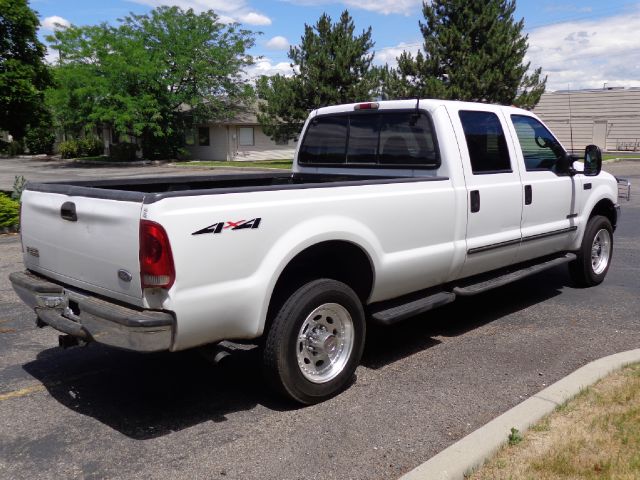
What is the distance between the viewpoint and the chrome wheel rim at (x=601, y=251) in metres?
7.43

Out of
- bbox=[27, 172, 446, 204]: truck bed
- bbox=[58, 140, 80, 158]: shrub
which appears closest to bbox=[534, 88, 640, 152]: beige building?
bbox=[58, 140, 80, 158]: shrub

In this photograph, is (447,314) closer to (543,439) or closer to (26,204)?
(543,439)

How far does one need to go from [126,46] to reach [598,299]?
33816 millimetres

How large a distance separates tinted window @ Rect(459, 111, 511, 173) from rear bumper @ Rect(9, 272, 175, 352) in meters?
3.15

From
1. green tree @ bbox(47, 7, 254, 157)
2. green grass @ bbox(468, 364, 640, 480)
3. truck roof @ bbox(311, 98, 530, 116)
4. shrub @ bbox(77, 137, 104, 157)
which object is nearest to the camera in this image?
green grass @ bbox(468, 364, 640, 480)

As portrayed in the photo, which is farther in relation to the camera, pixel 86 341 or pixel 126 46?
pixel 126 46

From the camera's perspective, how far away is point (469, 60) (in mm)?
29547

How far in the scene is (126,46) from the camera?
117ft

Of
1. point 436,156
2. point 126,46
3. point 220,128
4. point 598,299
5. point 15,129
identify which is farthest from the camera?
point 220,128

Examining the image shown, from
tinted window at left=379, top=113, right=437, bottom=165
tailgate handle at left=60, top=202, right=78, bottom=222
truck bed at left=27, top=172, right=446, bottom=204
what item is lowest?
tailgate handle at left=60, top=202, right=78, bottom=222

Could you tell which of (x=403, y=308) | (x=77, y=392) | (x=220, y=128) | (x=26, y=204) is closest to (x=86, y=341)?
(x=77, y=392)

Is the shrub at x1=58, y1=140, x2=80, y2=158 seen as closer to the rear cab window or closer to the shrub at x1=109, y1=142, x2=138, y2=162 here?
the shrub at x1=109, y1=142, x2=138, y2=162

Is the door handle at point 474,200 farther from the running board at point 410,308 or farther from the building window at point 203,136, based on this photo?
the building window at point 203,136

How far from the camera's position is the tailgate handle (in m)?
3.94
